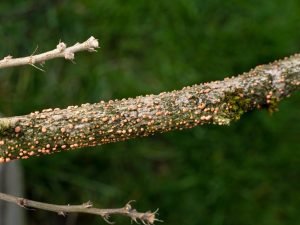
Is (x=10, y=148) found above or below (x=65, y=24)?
below

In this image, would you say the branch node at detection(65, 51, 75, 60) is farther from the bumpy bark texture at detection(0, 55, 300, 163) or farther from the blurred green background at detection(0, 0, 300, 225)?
the blurred green background at detection(0, 0, 300, 225)

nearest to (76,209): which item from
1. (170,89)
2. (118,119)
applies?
(118,119)

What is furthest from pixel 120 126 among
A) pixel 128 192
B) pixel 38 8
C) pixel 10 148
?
pixel 38 8

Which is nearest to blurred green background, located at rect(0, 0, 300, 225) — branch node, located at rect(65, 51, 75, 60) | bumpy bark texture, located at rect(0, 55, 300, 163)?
bumpy bark texture, located at rect(0, 55, 300, 163)

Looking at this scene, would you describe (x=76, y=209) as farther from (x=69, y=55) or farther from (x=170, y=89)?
(x=170, y=89)

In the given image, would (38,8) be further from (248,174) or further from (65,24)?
(248,174)
